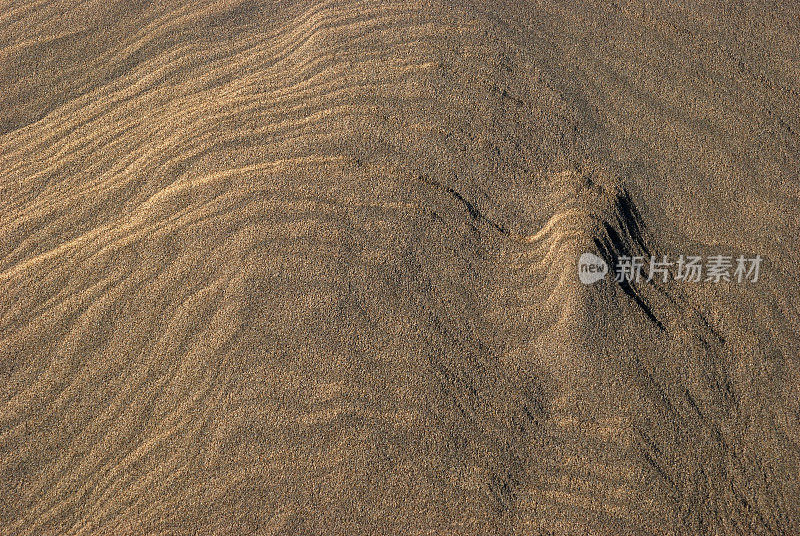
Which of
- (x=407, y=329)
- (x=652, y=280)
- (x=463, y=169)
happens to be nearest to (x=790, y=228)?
(x=652, y=280)

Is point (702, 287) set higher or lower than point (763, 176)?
lower

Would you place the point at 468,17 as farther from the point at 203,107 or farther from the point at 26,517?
the point at 26,517

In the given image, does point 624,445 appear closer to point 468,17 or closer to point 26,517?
point 468,17

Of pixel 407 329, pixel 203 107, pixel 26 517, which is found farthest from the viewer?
pixel 203 107

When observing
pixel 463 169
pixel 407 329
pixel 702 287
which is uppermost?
pixel 463 169

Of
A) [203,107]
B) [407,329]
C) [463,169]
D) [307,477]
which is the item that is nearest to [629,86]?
[463,169]

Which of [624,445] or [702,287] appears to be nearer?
[624,445]

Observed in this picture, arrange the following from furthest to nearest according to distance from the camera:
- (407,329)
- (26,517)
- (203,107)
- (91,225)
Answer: (203,107), (91,225), (407,329), (26,517)
